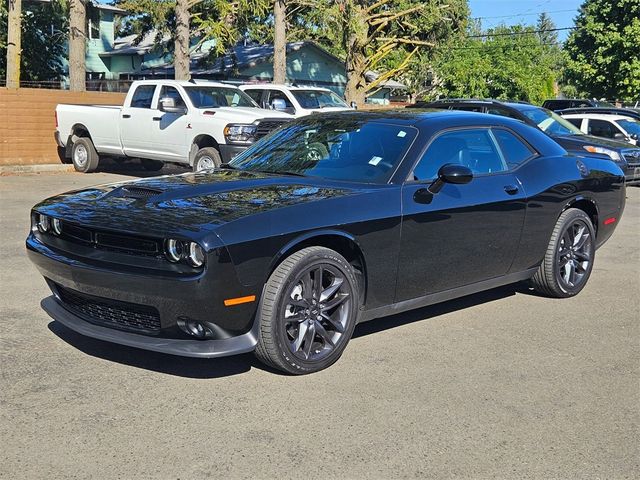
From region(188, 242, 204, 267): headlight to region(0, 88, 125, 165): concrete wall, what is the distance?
14372 millimetres

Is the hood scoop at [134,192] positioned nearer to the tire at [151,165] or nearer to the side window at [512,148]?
the side window at [512,148]

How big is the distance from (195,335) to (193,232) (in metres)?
0.58

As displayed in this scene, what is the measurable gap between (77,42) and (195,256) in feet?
59.6

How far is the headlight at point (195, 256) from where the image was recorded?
429 centimetres

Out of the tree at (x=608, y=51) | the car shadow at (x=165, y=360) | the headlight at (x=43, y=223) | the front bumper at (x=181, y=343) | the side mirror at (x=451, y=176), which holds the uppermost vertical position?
the tree at (x=608, y=51)

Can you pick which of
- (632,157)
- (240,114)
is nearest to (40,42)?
(240,114)

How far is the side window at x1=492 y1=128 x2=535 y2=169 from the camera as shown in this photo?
634 cm

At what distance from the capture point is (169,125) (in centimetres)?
1509

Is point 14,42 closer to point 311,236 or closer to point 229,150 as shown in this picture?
point 229,150

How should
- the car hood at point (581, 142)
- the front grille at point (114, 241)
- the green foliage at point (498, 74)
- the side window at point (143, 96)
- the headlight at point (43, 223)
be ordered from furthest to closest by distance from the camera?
the green foliage at point (498, 74), the side window at point (143, 96), the car hood at point (581, 142), the headlight at point (43, 223), the front grille at point (114, 241)

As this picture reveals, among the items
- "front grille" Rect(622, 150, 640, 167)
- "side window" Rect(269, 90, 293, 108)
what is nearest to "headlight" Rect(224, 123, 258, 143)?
"side window" Rect(269, 90, 293, 108)

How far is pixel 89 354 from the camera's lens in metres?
5.02

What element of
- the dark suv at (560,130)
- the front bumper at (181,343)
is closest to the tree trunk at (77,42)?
the dark suv at (560,130)

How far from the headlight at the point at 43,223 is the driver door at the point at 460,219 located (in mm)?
2253
